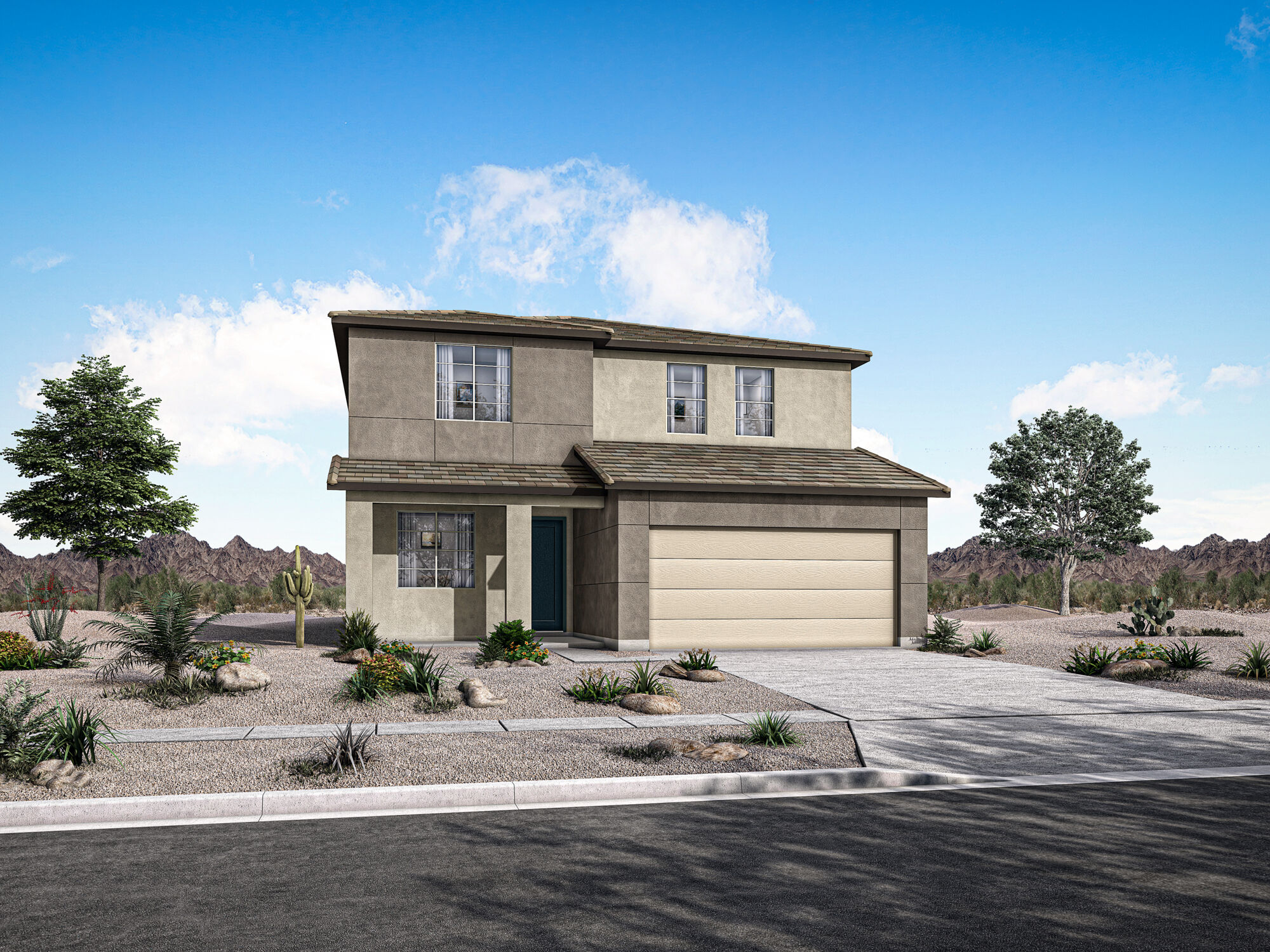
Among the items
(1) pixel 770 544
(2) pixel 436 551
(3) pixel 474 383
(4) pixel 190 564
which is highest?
(3) pixel 474 383

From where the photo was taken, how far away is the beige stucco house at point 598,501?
64.8 feet

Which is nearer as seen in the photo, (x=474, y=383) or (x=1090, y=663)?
(x=1090, y=663)

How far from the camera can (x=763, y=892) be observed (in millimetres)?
5711

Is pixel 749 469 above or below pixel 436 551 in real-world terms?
above

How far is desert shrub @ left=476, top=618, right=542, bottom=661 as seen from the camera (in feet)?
53.6

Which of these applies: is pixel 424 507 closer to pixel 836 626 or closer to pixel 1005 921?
pixel 836 626

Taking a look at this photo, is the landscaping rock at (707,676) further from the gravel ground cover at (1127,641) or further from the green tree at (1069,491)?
the green tree at (1069,491)

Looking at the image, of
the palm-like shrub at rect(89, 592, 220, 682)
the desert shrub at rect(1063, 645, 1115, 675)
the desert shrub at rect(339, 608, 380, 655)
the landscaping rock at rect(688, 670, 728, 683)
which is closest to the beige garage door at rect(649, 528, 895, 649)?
the desert shrub at rect(1063, 645, 1115, 675)

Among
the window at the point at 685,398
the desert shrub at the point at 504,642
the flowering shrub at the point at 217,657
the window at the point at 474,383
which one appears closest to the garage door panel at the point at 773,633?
the desert shrub at the point at 504,642

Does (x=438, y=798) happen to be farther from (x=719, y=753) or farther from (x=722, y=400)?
(x=722, y=400)

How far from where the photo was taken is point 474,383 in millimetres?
20922

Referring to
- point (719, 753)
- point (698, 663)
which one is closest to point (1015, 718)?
point (719, 753)

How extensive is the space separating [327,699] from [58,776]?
13.9 ft

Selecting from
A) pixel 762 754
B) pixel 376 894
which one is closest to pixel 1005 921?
pixel 376 894
